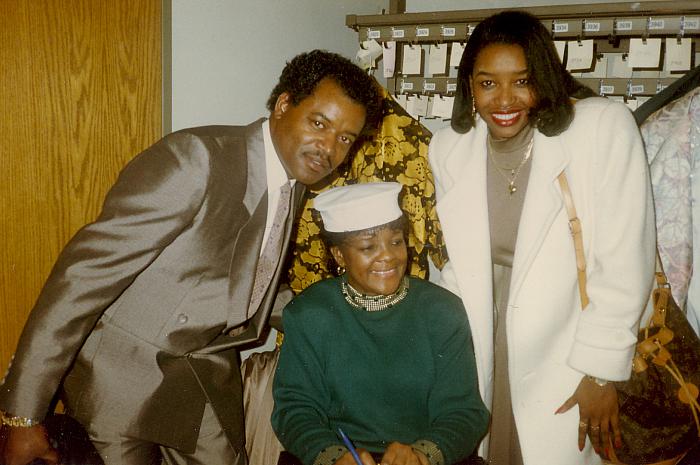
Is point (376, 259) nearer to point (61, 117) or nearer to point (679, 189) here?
point (679, 189)

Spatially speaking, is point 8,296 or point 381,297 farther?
point 8,296

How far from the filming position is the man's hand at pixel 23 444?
1.24 metres

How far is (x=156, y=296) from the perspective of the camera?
135 centimetres

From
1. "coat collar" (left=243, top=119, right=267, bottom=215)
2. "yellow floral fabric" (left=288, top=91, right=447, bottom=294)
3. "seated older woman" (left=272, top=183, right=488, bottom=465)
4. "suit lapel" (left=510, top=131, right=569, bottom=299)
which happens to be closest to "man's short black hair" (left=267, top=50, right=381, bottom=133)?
"coat collar" (left=243, top=119, right=267, bottom=215)

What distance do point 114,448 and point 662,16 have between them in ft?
8.05

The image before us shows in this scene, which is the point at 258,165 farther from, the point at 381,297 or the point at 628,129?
the point at 628,129

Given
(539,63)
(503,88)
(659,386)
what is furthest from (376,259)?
(659,386)

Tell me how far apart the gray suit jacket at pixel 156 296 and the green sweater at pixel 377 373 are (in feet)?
0.70

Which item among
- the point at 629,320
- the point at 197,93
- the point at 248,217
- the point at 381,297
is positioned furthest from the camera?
the point at 197,93

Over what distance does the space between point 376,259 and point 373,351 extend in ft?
0.90

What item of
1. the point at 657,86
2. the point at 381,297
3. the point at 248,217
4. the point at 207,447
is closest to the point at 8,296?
the point at 207,447

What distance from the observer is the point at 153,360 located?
1.37m

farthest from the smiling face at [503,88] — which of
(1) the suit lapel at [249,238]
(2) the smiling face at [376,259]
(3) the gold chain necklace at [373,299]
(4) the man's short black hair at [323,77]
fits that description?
(1) the suit lapel at [249,238]

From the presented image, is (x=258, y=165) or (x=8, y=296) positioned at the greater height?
(x=258, y=165)
